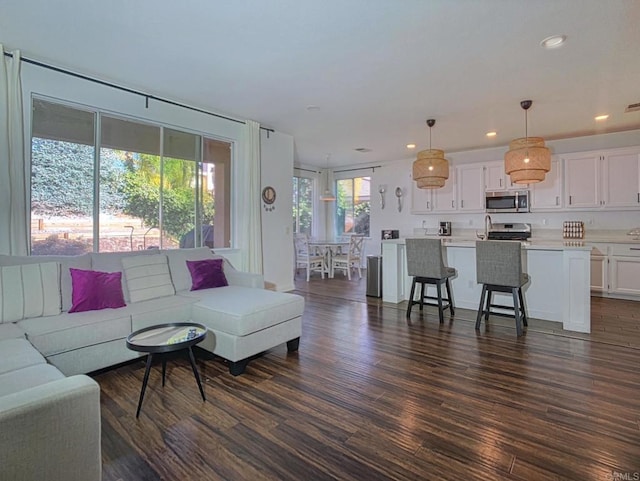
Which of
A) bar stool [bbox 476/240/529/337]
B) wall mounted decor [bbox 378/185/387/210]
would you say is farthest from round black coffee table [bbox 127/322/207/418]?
wall mounted decor [bbox 378/185/387/210]

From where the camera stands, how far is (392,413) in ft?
7.11

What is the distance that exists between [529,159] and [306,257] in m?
4.57

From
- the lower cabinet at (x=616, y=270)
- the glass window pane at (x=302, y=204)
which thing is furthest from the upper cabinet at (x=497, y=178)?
the glass window pane at (x=302, y=204)

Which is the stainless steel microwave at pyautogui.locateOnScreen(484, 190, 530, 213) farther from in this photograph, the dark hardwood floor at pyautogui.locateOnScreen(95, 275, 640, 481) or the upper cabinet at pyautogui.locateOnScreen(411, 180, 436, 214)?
the dark hardwood floor at pyautogui.locateOnScreen(95, 275, 640, 481)

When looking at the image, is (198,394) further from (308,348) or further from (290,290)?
(290,290)

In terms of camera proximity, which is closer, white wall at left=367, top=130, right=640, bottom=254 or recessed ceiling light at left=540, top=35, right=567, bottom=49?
recessed ceiling light at left=540, top=35, right=567, bottom=49

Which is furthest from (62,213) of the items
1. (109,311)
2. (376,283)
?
(376,283)

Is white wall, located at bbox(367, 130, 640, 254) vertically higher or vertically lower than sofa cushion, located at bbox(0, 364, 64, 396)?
higher

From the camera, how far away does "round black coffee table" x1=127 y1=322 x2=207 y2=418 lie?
2131 millimetres

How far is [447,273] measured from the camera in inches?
170

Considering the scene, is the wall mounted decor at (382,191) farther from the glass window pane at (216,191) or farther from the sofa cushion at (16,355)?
the sofa cushion at (16,355)

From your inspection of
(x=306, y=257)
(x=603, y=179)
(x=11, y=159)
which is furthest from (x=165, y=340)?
(x=603, y=179)

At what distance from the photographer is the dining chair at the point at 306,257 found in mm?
7346

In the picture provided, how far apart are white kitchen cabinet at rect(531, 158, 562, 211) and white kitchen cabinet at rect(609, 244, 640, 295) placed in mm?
1133
